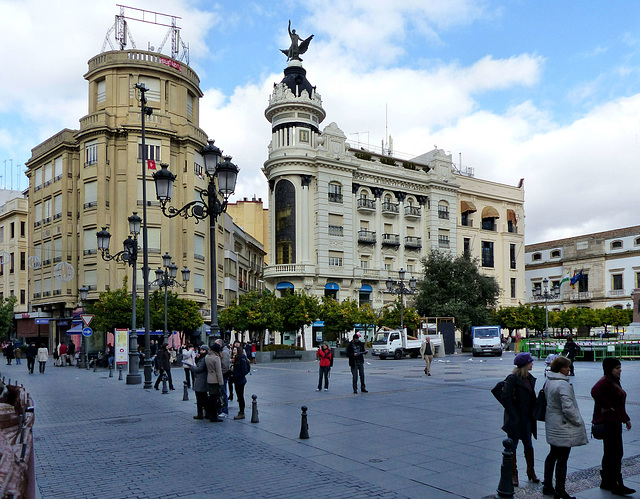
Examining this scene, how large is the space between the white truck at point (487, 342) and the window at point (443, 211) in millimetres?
18980

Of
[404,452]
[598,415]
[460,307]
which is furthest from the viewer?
[460,307]

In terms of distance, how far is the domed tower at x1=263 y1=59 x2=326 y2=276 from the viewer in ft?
166

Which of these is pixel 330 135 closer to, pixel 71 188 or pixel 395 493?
pixel 71 188

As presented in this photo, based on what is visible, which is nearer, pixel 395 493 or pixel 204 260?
pixel 395 493

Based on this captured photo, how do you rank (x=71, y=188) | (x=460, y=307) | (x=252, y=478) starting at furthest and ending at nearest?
(x=460, y=307)
(x=71, y=188)
(x=252, y=478)

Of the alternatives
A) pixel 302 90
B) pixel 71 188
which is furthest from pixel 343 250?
pixel 71 188

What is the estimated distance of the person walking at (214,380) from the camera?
12211 mm

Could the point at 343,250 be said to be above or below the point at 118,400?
above

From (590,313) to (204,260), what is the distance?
39614 millimetres

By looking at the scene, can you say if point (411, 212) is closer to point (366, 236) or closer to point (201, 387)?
point (366, 236)

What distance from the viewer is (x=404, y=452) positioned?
30.1 feet

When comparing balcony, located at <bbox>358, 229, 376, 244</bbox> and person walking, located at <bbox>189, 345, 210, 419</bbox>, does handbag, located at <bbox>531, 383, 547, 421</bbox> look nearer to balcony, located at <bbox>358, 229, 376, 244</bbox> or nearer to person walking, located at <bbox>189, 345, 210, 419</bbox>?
person walking, located at <bbox>189, 345, 210, 419</bbox>

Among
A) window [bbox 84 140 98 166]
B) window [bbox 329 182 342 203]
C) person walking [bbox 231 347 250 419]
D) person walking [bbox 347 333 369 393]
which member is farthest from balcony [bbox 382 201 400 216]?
person walking [bbox 231 347 250 419]

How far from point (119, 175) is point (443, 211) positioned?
31235mm
